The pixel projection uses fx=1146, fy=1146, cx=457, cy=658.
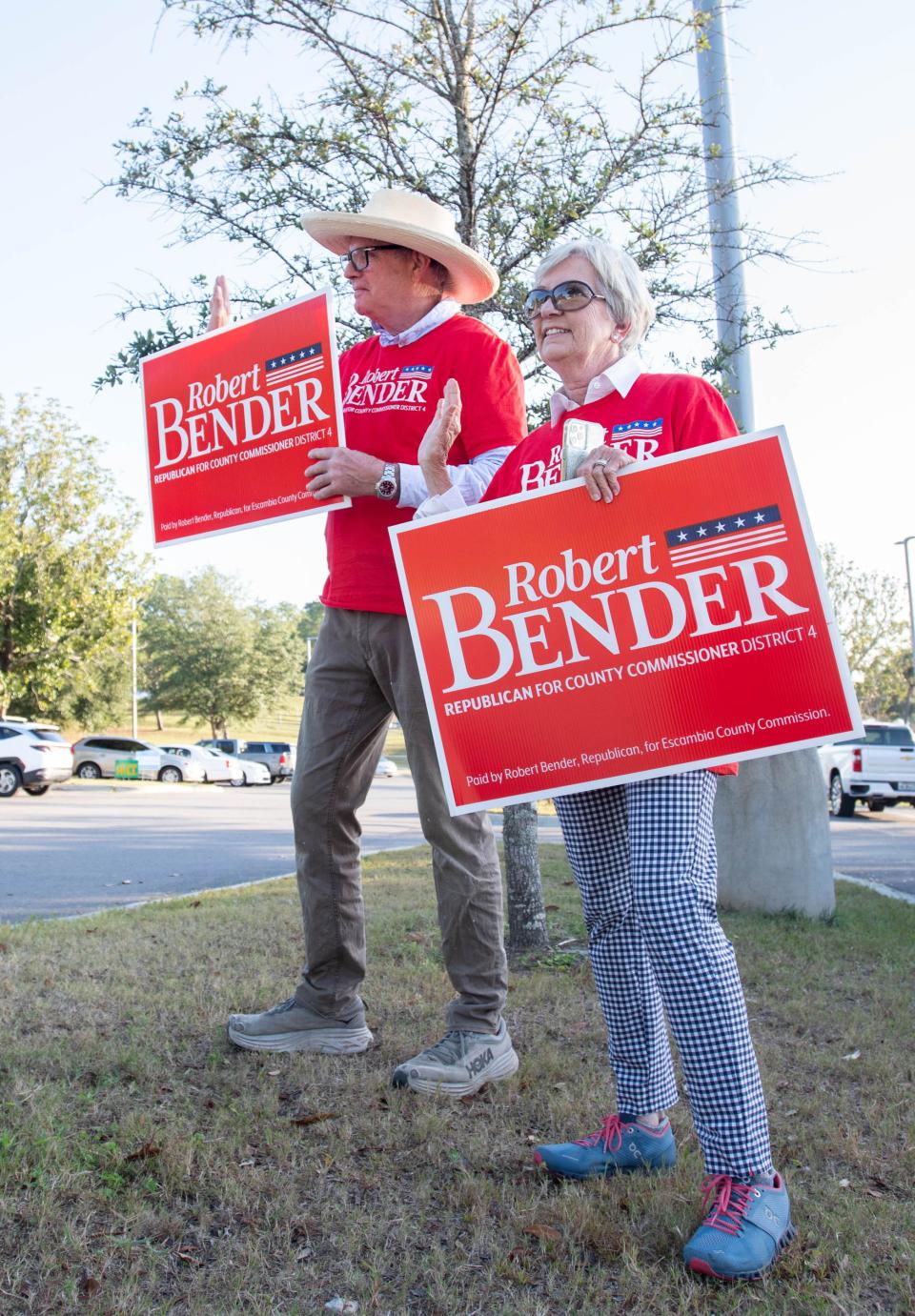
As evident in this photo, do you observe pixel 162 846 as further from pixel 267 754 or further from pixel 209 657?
pixel 209 657

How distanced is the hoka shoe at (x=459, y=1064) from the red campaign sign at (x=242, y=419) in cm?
162

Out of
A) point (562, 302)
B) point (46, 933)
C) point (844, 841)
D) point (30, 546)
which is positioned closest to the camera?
point (562, 302)

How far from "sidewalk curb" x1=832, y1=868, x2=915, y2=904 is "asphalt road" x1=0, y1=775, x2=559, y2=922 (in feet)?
16.5

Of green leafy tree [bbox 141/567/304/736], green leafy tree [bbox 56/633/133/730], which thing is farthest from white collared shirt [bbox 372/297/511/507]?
green leafy tree [bbox 141/567/304/736]

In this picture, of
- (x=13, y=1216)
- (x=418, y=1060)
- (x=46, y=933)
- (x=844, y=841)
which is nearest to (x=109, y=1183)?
(x=13, y=1216)

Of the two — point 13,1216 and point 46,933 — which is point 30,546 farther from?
point 13,1216

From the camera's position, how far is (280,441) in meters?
3.52

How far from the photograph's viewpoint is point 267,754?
45625mm

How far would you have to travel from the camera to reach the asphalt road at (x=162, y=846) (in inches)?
360

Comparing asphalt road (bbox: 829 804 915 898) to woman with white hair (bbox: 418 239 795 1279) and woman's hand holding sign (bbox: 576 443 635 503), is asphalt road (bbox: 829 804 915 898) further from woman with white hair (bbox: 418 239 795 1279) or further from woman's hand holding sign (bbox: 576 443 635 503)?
woman's hand holding sign (bbox: 576 443 635 503)

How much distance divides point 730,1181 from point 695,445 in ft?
5.06

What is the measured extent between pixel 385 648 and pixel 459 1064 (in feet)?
4.03

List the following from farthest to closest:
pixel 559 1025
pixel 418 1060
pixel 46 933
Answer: pixel 46 933 → pixel 559 1025 → pixel 418 1060

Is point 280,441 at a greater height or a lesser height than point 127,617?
lesser
